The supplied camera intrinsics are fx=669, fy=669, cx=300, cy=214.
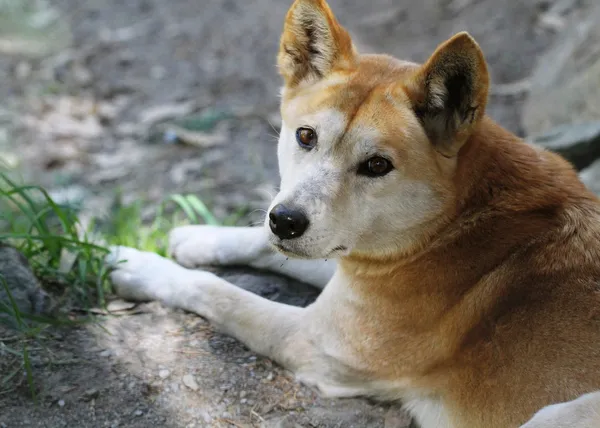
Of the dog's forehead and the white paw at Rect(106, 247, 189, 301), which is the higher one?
the dog's forehead

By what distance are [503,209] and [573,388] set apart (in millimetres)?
782

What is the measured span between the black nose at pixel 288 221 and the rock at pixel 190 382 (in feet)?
2.82

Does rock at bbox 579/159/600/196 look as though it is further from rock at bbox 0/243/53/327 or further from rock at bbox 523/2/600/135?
rock at bbox 0/243/53/327

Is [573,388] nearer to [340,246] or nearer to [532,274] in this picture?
[532,274]

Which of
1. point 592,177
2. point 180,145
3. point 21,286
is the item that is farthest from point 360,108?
point 180,145

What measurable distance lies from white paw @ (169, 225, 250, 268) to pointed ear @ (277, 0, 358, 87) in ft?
3.55

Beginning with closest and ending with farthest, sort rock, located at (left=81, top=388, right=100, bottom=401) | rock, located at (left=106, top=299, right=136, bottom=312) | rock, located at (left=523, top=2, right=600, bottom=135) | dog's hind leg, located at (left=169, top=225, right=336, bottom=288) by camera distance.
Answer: rock, located at (left=81, top=388, right=100, bottom=401), rock, located at (left=106, top=299, right=136, bottom=312), dog's hind leg, located at (left=169, top=225, right=336, bottom=288), rock, located at (left=523, top=2, right=600, bottom=135)

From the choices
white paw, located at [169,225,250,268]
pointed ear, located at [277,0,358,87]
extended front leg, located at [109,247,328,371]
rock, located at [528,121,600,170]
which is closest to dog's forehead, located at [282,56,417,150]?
pointed ear, located at [277,0,358,87]

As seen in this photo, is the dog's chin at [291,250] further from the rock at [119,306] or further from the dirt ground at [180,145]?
the rock at [119,306]

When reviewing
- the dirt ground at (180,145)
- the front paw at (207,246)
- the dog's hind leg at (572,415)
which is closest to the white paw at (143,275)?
the dirt ground at (180,145)

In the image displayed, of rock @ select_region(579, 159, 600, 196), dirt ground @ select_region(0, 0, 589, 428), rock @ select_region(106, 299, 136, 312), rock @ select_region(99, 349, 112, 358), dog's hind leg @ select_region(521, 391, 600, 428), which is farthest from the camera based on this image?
rock @ select_region(579, 159, 600, 196)

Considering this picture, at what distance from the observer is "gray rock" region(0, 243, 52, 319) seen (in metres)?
3.14

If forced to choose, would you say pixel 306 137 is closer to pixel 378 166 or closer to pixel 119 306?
pixel 378 166

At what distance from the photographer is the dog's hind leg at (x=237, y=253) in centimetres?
382
